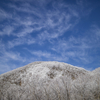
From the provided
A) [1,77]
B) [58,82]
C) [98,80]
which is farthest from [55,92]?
[1,77]

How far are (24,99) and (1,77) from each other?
4.19 m

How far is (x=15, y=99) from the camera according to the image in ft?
21.9

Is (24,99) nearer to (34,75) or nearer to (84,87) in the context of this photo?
(34,75)

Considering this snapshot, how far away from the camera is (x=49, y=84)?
260 inches

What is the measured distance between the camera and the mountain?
5.42 meters

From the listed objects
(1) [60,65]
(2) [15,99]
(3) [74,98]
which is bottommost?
(3) [74,98]

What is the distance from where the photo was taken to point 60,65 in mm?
9305

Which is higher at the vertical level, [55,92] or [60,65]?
[60,65]

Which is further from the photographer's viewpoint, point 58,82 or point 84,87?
point 58,82

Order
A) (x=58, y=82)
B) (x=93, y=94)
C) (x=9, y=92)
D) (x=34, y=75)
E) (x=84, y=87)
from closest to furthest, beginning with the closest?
(x=93, y=94), (x=84, y=87), (x=58, y=82), (x=9, y=92), (x=34, y=75)

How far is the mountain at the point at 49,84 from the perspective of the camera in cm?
542

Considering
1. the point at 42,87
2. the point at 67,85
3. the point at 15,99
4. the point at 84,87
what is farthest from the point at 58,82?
the point at 15,99

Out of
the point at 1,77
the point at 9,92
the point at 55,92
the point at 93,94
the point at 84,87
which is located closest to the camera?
the point at 93,94

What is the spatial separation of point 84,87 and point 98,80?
0.95m
